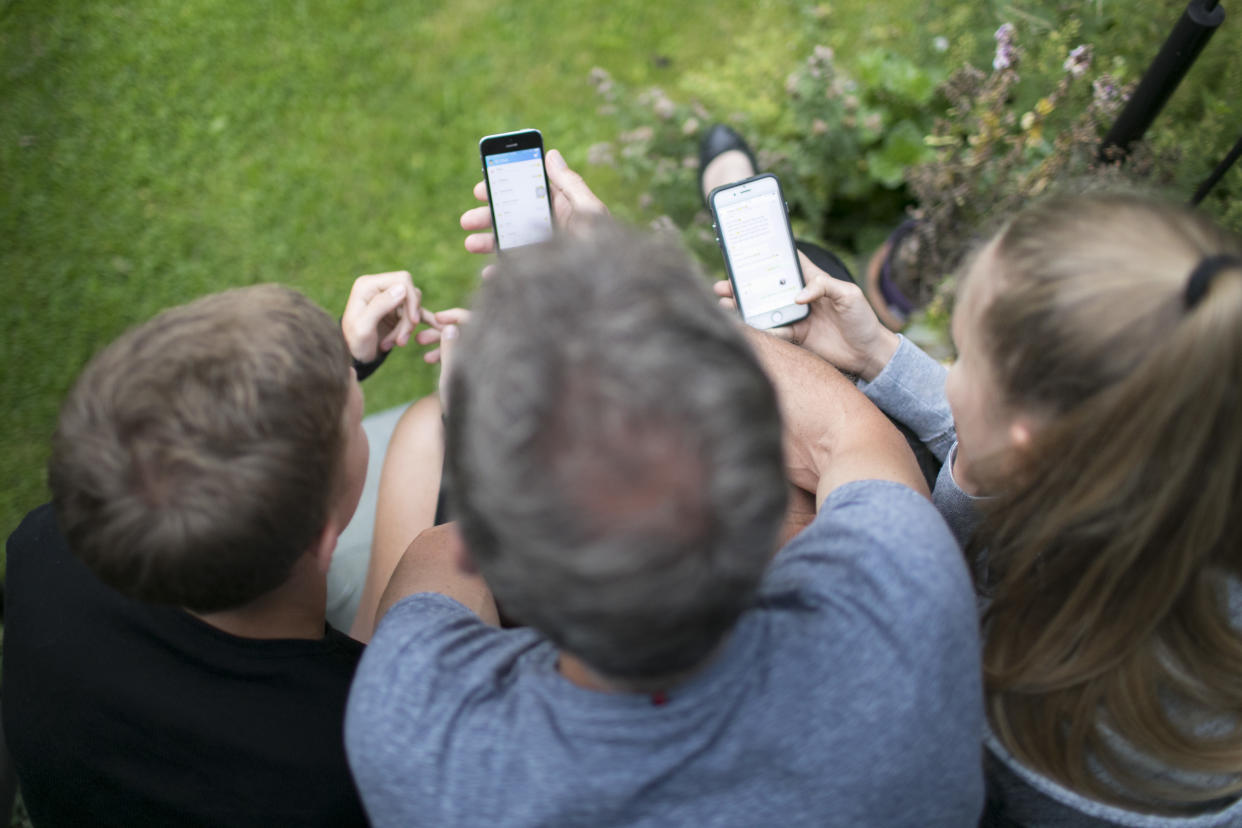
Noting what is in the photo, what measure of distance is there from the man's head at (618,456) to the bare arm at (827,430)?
22.2 inches

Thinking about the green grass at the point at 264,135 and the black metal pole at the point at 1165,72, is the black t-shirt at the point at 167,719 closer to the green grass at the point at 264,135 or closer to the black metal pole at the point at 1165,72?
the green grass at the point at 264,135

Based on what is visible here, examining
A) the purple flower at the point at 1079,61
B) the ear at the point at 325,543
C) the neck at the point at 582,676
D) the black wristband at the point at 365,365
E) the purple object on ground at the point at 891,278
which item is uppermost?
the purple flower at the point at 1079,61

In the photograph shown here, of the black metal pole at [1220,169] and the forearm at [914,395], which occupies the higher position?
the black metal pole at [1220,169]

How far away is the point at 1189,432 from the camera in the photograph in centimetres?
100

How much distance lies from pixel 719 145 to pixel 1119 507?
199 cm

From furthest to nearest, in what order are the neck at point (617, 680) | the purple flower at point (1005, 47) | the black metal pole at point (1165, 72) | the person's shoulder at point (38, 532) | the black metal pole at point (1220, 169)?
the purple flower at point (1005, 47)
the black metal pole at point (1220, 169)
the black metal pole at point (1165, 72)
the person's shoulder at point (38, 532)
the neck at point (617, 680)

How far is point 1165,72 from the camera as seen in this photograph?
5.60 feet

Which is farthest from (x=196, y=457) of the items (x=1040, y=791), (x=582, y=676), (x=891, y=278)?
(x=891, y=278)

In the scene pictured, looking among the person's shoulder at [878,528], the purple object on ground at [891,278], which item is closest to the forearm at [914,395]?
the person's shoulder at [878,528]

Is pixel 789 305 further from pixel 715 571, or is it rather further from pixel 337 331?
pixel 715 571

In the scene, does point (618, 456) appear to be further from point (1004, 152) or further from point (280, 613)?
point (1004, 152)

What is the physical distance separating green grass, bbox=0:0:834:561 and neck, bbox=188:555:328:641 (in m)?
1.68

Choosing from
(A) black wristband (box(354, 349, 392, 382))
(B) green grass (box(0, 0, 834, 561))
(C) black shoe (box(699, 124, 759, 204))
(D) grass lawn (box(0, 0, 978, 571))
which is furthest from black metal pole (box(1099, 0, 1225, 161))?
(A) black wristband (box(354, 349, 392, 382))

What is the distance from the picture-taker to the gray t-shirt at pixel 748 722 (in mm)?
919
